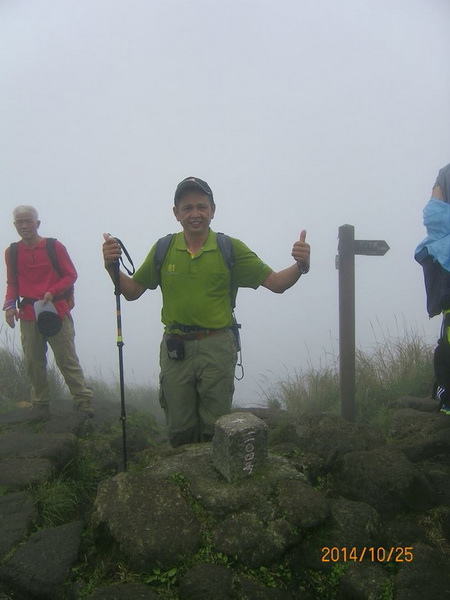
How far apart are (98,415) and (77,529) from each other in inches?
122

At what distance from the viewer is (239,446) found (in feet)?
10.0

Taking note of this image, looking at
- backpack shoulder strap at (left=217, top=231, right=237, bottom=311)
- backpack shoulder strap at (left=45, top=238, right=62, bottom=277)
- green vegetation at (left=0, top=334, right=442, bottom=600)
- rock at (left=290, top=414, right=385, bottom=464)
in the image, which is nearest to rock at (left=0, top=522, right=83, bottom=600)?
green vegetation at (left=0, top=334, right=442, bottom=600)

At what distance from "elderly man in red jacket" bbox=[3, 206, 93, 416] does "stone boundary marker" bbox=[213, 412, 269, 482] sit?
293 centimetres

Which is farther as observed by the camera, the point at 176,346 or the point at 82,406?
the point at 82,406

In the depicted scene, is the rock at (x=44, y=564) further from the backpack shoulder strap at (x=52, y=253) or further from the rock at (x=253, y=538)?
the backpack shoulder strap at (x=52, y=253)

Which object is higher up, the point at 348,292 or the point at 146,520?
the point at 348,292

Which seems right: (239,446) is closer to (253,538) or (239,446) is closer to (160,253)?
(253,538)

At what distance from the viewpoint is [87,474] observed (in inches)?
161

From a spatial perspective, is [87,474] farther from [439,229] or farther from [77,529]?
[439,229]

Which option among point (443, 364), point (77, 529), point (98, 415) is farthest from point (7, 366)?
point (443, 364)

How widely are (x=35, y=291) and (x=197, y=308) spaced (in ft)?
8.60

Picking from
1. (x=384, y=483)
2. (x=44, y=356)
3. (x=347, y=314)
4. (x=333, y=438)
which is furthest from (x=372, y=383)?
(x=44, y=356)

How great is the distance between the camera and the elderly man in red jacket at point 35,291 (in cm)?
540
